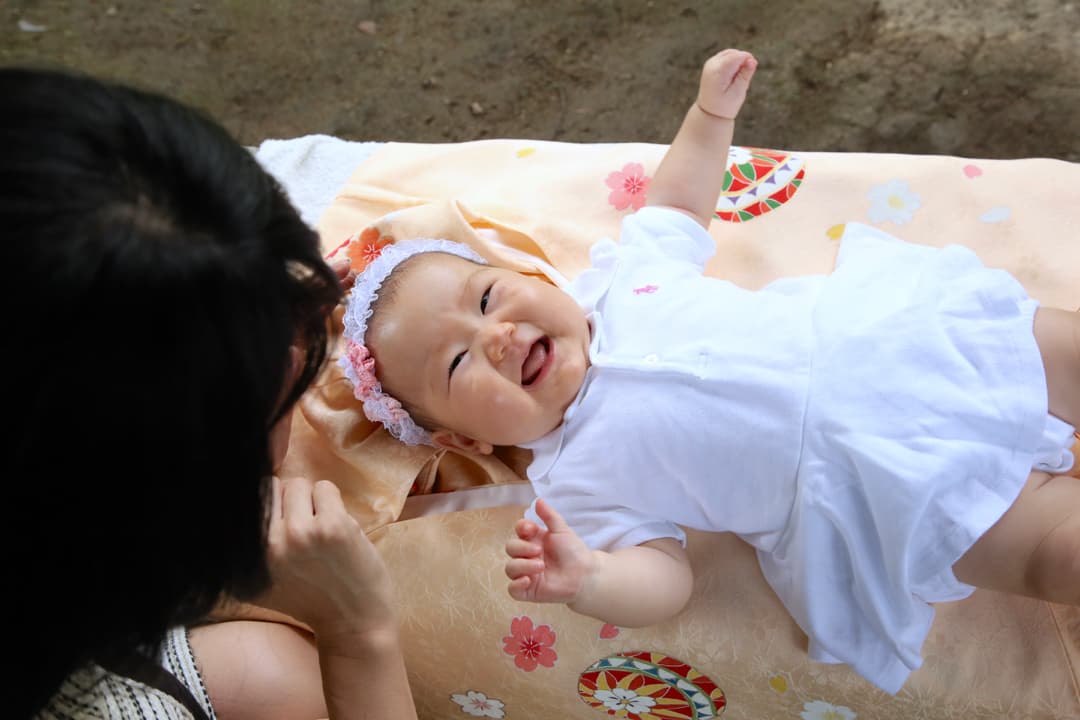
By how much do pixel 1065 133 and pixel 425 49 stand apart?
173 cm

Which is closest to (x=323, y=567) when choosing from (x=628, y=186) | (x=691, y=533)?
(x=691, y=533)

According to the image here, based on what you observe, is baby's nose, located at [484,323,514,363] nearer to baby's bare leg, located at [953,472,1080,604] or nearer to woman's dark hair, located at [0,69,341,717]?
woman's dark hair, located at [0,69,341,717]

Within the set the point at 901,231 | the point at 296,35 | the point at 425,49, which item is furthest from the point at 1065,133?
the point at 296,35

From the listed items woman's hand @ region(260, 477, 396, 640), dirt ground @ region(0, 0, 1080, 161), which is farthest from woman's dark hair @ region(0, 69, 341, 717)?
dirt ground @ region(0, 0, 1080, 161)

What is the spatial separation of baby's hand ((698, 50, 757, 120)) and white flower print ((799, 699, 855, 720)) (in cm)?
92

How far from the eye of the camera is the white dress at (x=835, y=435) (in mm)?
1129

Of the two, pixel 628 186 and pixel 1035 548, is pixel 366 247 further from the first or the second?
pixel 1035 548

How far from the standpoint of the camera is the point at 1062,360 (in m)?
1.20

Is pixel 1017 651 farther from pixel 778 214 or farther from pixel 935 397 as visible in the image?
pixel 778 214

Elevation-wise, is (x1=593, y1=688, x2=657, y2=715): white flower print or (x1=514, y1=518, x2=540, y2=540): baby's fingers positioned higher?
(x1=514, y1=518, x2=540, y2=540): baby's fingers

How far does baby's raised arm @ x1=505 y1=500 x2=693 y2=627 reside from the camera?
1.06m

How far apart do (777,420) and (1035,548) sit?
0.34 metres

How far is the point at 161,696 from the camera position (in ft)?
3.24

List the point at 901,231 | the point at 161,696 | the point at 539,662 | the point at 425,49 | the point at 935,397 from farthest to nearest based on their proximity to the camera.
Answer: the point at 425,49, the point at 901,231, the point at 539,662, the point at 935,397, the point at 161,696
